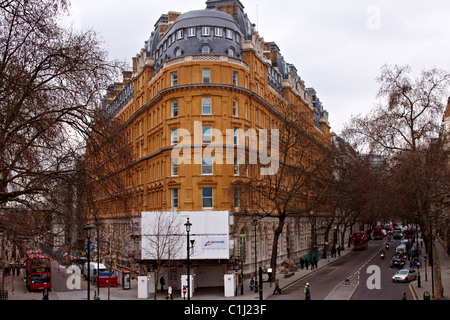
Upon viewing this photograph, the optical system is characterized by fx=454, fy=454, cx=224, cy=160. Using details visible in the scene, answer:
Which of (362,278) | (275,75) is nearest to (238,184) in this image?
(362,278)

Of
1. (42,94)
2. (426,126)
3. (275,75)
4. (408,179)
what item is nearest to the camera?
(42,94)

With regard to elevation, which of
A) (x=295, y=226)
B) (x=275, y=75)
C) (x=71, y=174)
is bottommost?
(x=295, y=226)

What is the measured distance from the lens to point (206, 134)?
4700 cm

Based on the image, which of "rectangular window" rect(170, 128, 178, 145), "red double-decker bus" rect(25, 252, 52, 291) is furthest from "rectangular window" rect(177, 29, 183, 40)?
"red double-decker bus" rect(25, 252, 52, 291)

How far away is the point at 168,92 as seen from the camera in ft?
160

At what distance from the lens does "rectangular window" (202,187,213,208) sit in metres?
46.4

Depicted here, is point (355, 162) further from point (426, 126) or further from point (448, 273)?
point (426, 126)

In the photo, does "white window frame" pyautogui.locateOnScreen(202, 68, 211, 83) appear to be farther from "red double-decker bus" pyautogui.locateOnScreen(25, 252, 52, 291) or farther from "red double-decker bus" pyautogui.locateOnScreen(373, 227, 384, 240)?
"red double-decker bus" pyautogui.locateOnScreen(373, 227, 384, 240)

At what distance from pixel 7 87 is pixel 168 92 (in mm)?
37510

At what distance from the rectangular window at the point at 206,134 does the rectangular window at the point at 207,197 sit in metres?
4.94

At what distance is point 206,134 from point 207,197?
21.3 ft

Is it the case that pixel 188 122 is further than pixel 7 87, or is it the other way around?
pixel 188 122

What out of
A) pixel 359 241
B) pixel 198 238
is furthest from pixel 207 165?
pixel 359 241

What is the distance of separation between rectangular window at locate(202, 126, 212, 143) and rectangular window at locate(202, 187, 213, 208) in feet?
16.2
